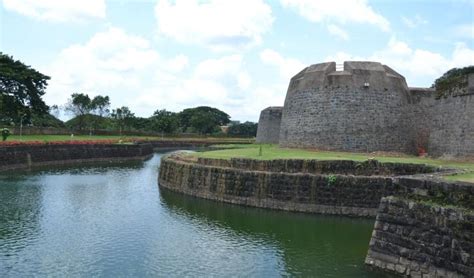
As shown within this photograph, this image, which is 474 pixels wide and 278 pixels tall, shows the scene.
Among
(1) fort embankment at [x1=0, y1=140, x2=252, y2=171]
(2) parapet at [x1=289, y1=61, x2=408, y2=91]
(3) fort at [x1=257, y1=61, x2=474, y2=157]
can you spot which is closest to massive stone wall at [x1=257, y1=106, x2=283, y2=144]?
(1) fort embankment at [x1=0, y1=140, x2=252, y2=171]

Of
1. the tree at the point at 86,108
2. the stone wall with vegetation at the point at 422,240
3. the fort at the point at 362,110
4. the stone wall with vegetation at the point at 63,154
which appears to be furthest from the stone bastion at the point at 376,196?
the tree at the point at 86,108

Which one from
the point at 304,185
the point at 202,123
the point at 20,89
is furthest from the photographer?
the point at 202,123

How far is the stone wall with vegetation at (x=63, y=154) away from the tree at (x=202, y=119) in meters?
48.8

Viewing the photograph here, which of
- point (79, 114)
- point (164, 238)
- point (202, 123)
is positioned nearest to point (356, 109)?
point (164, 238)

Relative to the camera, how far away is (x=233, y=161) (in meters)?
21.4

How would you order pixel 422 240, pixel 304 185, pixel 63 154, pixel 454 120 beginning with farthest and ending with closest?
1. pixel 63 154
2. pixel 454 120
3. pixel 304 185
4. pixel 422 240

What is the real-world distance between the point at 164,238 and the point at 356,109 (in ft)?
51.3

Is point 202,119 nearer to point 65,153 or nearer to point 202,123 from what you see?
point 202,123

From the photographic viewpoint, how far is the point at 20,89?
4619 centimetres

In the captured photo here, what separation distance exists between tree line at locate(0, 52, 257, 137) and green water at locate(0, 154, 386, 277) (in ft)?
82.0

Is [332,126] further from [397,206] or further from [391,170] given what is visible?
[397,206]

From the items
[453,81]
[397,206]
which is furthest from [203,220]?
[453,81]

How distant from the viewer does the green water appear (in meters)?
12.1

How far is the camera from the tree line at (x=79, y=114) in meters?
45.6
